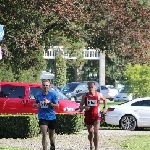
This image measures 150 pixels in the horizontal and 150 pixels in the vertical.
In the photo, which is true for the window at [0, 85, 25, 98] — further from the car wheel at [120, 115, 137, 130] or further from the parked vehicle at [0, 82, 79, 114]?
the car wheel at [120, 115, 137, 130]

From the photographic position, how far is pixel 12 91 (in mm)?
23688

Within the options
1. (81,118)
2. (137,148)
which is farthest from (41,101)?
(81,118)

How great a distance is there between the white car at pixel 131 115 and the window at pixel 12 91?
3.42 metres

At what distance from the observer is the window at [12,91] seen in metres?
23.6

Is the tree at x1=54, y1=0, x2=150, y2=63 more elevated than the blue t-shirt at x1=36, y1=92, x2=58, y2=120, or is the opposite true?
the tree at x1=54, y1=0, x2=150, y2=63

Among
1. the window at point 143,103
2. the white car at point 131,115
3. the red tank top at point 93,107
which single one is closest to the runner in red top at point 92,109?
the red tank top at point 93,107

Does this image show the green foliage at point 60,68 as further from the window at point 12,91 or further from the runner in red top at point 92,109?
the runner in red top at point 92,109

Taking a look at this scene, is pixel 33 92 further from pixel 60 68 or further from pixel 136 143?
pixel 60 68

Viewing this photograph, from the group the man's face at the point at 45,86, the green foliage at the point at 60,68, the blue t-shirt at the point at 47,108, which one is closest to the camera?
the man's face at the point at 45,86

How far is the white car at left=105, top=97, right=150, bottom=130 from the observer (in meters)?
24.1

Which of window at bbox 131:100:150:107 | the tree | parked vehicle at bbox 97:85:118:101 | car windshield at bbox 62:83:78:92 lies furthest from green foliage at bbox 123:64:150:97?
parked vehicle at bbox 97:85:118:101

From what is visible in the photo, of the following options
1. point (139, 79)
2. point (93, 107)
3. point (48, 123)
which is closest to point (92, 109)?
point (93, 107)

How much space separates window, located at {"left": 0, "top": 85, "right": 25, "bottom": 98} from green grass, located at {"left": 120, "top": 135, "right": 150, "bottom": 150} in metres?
5.42

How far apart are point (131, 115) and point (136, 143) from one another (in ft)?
21.8
